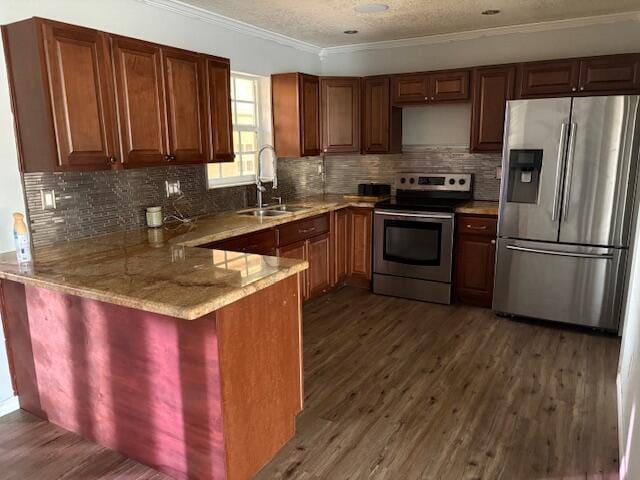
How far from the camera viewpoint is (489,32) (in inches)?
175

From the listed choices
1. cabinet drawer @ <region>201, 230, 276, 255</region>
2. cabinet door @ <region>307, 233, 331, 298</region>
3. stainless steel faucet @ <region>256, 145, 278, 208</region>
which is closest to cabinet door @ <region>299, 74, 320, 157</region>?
stainless steel faucet @ <region>256, 145, 278, 208</region>

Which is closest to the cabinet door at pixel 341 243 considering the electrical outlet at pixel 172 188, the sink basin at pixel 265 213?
the sink basin at pixel 265 213

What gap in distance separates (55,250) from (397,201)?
3101mm

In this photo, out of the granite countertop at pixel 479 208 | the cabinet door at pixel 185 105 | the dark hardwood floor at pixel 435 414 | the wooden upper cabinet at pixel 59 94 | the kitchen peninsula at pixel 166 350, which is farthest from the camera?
the granite countertop at pixel 479 208

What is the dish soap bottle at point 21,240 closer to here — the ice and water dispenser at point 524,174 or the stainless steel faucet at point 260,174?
the stainless steel faucet at point 260,174

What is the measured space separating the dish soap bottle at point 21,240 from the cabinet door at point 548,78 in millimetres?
3834

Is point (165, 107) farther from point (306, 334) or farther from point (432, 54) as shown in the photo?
point (432, 54)

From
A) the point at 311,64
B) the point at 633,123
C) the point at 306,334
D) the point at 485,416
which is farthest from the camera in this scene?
the point at 311,64

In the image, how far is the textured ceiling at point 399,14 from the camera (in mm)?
3545

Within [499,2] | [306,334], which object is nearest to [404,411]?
[306,334]

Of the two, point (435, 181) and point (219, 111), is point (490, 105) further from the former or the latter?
point (219, 111)

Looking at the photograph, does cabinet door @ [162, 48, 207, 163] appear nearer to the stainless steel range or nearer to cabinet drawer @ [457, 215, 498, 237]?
the stainless steel range

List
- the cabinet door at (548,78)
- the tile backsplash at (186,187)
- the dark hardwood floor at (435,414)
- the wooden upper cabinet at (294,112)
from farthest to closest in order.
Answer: the wooden upper cabinet at (294,112) → the cabinet door at (548,78) → the tile backsplash at (186,187) → the dark hardwood floor at (435,414)

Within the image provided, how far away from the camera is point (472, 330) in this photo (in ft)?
12.5
